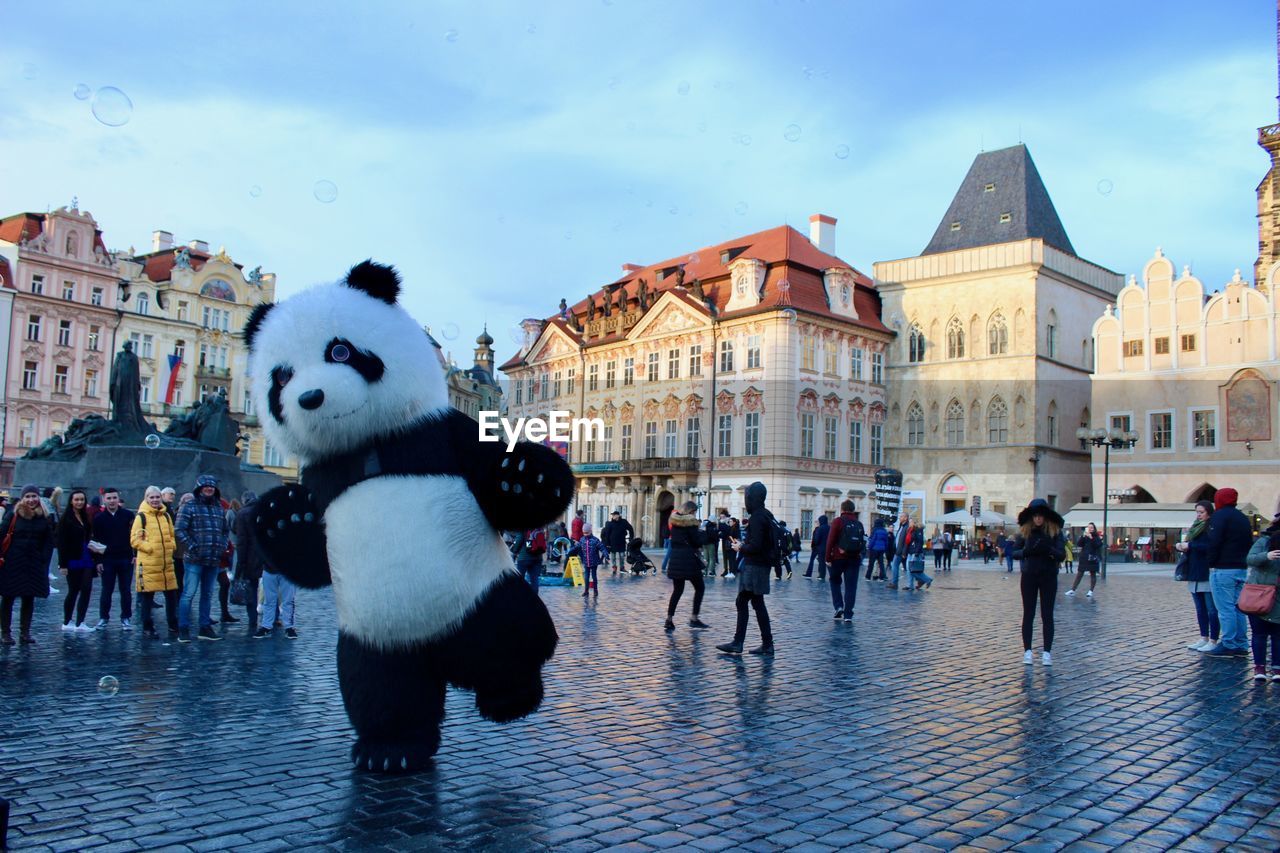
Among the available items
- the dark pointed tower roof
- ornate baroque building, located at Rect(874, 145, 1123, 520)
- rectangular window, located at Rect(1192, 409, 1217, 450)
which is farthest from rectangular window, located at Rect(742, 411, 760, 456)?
rectangular window, located at Rect(1192, 409, 1217, 450)

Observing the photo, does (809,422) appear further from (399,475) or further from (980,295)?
(399,475)

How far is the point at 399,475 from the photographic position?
5.34 metres

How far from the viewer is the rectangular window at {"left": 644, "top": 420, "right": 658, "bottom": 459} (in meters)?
51.3

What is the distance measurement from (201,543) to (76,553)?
1.36 metres

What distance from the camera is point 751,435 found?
153 feet

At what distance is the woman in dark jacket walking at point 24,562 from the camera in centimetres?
981

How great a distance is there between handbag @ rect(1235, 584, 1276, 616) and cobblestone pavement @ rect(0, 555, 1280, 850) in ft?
2.21

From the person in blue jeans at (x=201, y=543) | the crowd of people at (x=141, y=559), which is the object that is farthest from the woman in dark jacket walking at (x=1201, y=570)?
the person in blue jeans at (x=201, y=543)

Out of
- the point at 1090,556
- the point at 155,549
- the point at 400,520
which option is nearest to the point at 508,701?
the point at 400,520

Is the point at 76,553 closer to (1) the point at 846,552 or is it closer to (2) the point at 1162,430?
(1) the point at 846,552

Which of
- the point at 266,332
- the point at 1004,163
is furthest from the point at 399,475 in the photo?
the point at 1004,163

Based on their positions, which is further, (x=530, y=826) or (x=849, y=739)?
(x=849, y=739)

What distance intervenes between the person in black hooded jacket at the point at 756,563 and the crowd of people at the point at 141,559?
4342mm

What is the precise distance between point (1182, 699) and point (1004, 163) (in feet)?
154
